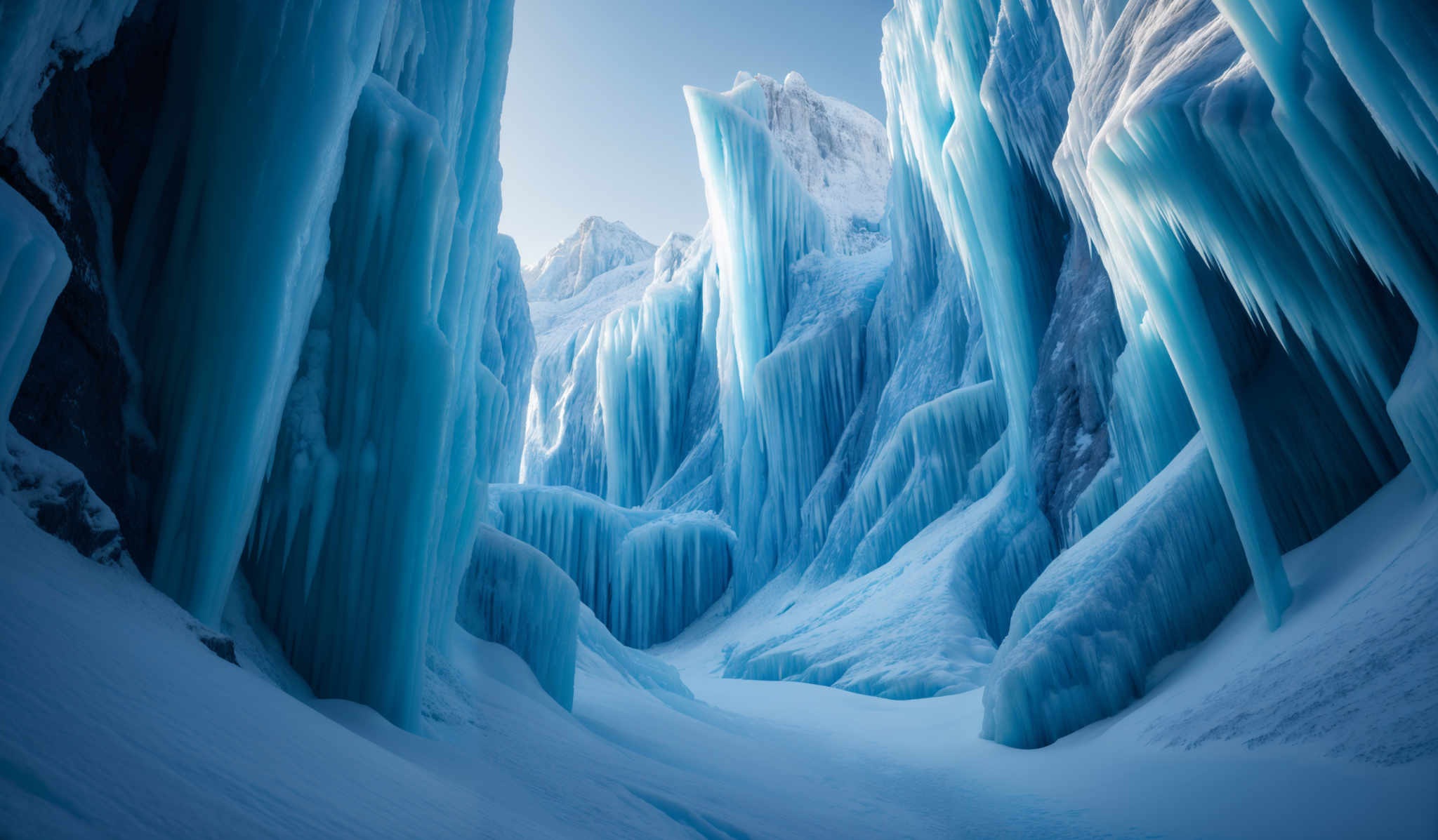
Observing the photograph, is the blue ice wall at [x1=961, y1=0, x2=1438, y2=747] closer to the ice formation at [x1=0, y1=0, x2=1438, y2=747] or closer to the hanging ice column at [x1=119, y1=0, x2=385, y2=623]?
the ice formation at [x1=0, y1=0, x2=1438, y2=747]

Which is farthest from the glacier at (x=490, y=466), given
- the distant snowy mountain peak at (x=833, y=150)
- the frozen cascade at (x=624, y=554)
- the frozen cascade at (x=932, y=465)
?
the distant snowy mountain peak at (x=833, y=150)

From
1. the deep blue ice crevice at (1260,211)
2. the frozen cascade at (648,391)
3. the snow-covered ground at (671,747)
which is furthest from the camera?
the frozen cascade at (648,391)

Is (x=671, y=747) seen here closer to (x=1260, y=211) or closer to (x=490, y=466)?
(x=490, y=466)

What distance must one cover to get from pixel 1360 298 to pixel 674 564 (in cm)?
1698

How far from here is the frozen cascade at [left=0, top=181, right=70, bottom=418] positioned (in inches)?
65.0

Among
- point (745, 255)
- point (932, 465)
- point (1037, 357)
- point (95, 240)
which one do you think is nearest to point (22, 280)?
point (95, 240)

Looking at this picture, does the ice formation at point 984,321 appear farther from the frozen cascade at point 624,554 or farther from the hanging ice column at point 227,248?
the frozen cascade at point 624,554

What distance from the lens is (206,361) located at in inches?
117

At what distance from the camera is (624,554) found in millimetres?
19984

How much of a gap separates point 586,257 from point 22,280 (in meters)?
48.4

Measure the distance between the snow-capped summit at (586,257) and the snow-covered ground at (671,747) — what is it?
4286cm

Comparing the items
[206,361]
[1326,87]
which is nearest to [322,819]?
[206,361]

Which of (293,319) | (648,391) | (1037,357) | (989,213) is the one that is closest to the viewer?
(293,319)

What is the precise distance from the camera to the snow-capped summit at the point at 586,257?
159ft
